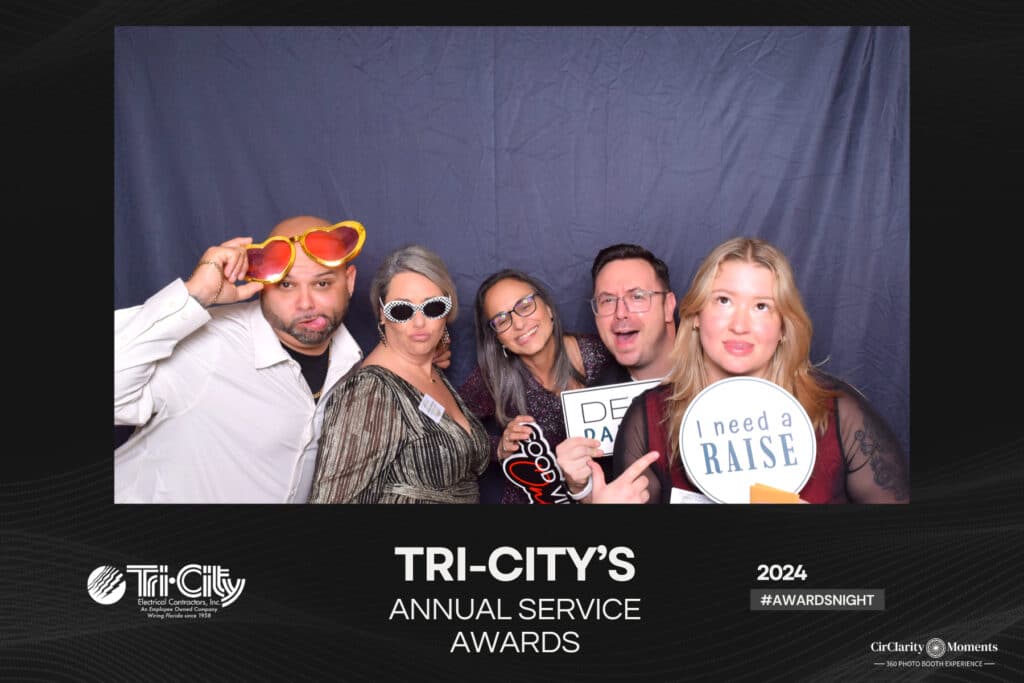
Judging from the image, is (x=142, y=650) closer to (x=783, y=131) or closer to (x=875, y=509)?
(x=875, y=509)

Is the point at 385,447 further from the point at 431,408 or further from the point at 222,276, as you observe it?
the point at 222,276

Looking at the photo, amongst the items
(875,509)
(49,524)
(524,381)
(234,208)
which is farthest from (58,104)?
(875,509)

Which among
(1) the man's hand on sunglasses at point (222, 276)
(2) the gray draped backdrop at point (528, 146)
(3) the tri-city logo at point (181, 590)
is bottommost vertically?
(3) the tri-city logo at point (181, 590)

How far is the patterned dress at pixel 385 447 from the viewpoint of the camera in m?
3.75

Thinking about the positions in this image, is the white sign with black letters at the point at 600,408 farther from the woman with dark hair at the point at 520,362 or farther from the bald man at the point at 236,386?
the bald man at the point at 236,386

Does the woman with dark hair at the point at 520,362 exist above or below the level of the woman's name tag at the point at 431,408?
above

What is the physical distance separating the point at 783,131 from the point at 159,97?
2731 millimetres

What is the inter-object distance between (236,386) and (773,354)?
7.50ft

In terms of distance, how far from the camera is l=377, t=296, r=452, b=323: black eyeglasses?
381cm

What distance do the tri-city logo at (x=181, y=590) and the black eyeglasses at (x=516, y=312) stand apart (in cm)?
159

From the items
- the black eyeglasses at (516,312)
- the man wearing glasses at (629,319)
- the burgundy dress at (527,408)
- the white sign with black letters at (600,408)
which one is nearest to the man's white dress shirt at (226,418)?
the burgundy dress at (527,408)

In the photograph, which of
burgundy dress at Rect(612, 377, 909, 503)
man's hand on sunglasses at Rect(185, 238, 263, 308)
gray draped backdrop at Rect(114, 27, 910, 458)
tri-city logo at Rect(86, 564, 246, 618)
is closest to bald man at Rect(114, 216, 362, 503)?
man's hand on sunglasses at Rect(185, 238, 263, 308)

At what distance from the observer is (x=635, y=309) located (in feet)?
12.7

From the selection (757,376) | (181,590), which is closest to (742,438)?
(757,376)
